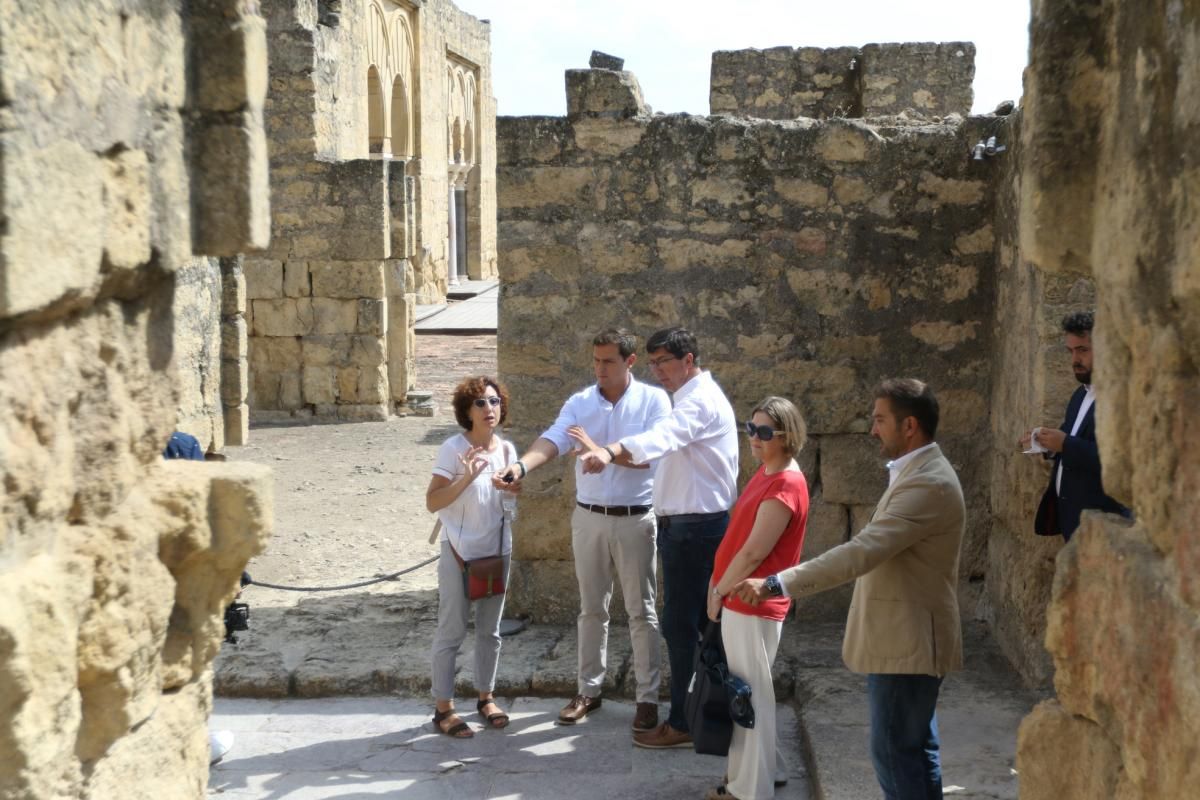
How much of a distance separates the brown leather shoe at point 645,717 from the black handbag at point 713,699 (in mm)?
796

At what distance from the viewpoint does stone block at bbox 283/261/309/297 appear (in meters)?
13.3

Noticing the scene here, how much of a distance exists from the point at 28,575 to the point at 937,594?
281cm

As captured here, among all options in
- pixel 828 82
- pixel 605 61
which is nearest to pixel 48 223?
pixel 605 61

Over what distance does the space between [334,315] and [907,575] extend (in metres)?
10.1

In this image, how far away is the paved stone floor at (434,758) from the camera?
5023 mm

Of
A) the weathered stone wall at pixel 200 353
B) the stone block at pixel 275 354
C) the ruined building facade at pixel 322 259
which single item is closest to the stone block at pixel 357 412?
the ruined building facade at pixel 322 259

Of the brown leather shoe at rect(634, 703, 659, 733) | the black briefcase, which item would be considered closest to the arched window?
the brown leather shoe at rect(634, 703, 659, 733)

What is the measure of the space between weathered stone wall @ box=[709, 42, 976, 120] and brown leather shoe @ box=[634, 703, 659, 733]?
285 inches

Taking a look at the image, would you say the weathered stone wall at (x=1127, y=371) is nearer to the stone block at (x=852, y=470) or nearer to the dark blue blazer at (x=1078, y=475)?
the dark blue blazer at (x=1078, y=475)

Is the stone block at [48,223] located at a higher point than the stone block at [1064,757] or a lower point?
higher

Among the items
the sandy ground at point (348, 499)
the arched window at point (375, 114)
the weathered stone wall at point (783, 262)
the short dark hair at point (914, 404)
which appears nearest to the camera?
the short dark hair at point (914, 404)

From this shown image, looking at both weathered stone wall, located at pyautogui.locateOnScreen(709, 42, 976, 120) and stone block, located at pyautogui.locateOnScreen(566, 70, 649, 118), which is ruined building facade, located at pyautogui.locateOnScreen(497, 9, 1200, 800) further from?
weathered stone wall, located at pyautogui.locateOnScreen(709, 42, 976, 120)

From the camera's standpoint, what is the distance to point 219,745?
524 cm

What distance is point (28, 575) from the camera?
1.89 m
